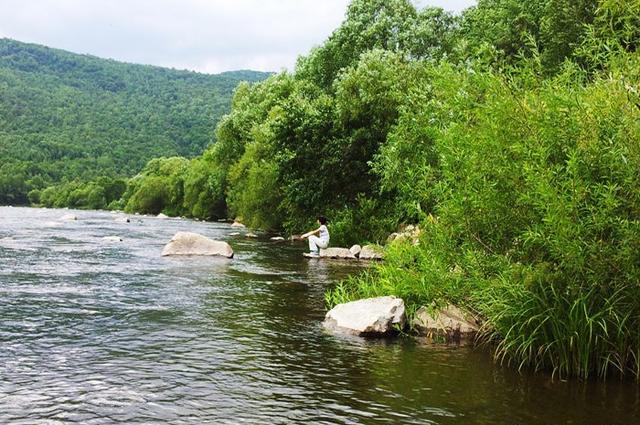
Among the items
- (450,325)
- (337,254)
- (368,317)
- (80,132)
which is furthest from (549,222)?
(80,132)

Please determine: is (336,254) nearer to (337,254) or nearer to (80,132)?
(337,254)

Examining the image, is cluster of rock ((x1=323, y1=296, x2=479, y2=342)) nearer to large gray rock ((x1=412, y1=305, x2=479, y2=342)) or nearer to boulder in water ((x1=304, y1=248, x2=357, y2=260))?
large gray rock ((x1=412, y1=305, x2=479, y2=342))

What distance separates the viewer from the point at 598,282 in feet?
29.5

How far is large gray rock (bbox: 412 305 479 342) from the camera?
1212 centimetres

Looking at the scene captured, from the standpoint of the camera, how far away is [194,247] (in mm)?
26812

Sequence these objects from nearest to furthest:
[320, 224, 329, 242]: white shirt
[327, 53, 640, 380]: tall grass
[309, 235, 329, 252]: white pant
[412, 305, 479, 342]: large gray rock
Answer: [327, 53, 640, 380]: tall grass, [412, 305, 479, 342]: large gray rock, [309, 235, 329, 252]: white pant, [320, 224, 329, 242]: white shirt

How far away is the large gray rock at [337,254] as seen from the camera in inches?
1106

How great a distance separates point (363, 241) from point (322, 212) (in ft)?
11.0

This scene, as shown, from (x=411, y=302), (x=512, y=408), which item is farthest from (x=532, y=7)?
(x=512, y=408)

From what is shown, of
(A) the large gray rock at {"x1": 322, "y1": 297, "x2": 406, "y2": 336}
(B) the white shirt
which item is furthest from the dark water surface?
(B) the white shirt

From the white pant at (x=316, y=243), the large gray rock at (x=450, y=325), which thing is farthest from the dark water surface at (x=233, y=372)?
the white pant at (x=316, y=243)

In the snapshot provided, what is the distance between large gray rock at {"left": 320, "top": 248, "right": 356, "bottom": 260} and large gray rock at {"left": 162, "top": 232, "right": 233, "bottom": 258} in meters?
4.41

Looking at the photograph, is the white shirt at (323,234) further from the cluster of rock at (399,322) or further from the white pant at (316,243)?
the cluster of rock at (399,322)

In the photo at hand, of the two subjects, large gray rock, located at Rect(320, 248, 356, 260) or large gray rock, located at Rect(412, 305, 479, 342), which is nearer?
large gray rock, located at Rect(412, 305, 479, 342)
